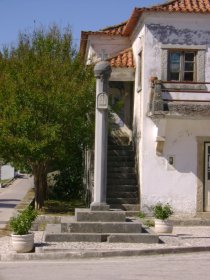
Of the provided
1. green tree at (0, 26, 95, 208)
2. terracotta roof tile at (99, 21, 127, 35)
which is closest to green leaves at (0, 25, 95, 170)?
green tree at (0, 26, 95, 208)

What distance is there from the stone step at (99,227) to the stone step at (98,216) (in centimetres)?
22

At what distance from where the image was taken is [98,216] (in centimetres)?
1367

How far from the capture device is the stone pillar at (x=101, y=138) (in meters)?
14.0

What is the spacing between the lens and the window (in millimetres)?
18953

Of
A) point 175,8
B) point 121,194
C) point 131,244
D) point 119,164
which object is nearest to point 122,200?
point 121,194

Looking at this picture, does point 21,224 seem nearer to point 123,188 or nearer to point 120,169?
point 123,188

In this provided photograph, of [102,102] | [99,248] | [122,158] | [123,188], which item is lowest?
[99,248]

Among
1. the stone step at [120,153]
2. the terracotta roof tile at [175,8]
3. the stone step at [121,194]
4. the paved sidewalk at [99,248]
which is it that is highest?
the terracotta roof tile at [175,8]

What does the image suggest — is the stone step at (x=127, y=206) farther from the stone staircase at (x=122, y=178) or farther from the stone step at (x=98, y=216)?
the stone step at (x=98, y=216)

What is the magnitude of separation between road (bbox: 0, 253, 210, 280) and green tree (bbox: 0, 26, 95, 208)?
6869mm

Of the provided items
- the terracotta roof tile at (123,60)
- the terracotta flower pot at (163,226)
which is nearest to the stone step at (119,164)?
the terracotta roof tile at (123,60)

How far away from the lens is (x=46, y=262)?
37.4 ft

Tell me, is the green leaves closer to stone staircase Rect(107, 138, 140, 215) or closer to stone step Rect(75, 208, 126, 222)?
stone staircase Rect(107, 138, 140, 215)

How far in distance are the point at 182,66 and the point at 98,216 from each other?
24.4 feet
